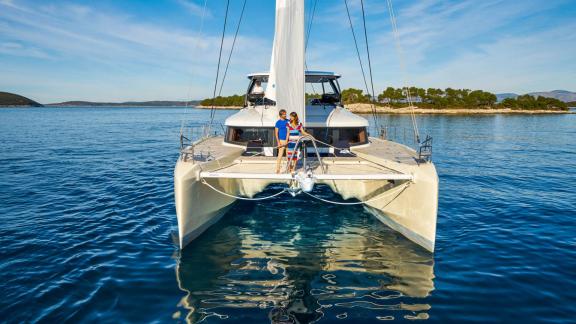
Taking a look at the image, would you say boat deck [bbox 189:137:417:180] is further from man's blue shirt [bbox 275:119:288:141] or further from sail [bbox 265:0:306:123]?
sail [bbox 265:0:306:123]

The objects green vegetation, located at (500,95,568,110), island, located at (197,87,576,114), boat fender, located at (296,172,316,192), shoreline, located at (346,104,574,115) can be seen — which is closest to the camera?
boat fender, located at (296,172,316,192)

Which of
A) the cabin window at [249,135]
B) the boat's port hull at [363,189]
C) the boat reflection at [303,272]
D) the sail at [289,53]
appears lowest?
the boat reflection at [303,272]

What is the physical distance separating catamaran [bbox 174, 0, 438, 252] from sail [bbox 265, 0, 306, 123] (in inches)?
0.9

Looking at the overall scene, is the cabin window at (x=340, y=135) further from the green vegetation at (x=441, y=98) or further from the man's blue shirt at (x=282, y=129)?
the green vegetation at (x=441, y=98)

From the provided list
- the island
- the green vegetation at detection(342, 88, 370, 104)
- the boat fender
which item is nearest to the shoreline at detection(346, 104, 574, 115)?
the island

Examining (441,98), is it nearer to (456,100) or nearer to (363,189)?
(456,100)

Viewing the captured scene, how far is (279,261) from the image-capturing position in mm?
7145

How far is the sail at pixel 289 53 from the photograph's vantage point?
28.1 ft

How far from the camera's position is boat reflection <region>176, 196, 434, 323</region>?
17.7ft

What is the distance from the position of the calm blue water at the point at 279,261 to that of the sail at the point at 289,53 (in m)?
3.44

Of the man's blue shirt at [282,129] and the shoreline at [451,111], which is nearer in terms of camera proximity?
the man's blue shirt at [282,129]

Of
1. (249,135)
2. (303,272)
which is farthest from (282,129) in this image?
(303,272)

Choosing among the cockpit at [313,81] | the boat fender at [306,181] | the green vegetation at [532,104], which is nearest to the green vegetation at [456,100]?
the green vegetation at [532,104]

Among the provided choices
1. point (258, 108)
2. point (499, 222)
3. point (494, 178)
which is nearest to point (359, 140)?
point (258, 108)
